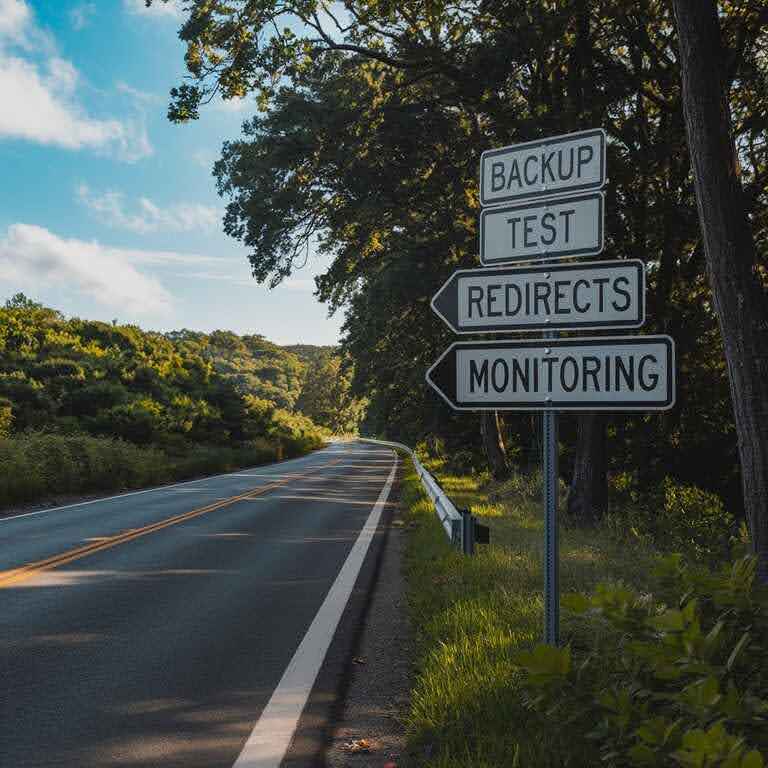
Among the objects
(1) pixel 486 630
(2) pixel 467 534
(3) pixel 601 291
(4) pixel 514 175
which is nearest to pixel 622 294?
(3) pixel 601 291

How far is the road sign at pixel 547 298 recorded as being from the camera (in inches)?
153

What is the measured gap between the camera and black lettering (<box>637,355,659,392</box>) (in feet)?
12.4

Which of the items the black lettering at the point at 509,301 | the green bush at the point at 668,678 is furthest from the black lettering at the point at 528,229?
the green bush at the point at 668,678

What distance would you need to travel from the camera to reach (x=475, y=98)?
1159 cm

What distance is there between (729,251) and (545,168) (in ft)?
8.18

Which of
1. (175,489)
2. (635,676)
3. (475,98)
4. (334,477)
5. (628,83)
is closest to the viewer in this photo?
(635,676)

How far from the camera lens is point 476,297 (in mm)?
4312

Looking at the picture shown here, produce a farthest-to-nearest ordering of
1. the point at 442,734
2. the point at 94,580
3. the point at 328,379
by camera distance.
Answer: the point at 328,379 < the point at 94,580 < the point at 442,734

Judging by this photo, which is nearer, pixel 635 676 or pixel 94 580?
pixel 635 676

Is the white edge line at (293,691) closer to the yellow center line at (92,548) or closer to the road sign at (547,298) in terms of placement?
the road sign at (547,298)

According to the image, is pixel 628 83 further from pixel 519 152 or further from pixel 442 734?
pixel 442 734

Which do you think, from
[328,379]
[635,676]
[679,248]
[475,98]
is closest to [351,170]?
[475,98]

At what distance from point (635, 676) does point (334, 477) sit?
24.0 metres

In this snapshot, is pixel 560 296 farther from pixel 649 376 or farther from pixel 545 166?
pixel 545 166
